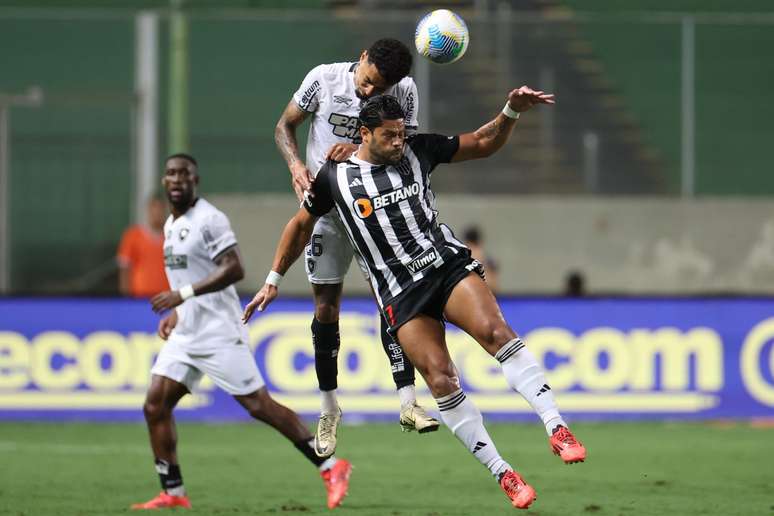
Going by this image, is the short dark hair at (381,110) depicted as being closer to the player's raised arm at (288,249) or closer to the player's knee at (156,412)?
the player's raised arm at (288,249)

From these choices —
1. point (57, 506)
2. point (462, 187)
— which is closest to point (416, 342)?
point (57, 506)

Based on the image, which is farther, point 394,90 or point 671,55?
point 671,55

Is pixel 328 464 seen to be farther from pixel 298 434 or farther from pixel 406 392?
pixel 406 392

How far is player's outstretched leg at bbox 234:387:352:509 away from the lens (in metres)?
10.3

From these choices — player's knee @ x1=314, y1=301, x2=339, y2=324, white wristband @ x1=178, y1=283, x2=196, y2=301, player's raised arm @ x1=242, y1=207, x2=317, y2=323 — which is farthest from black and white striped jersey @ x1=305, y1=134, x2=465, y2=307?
white wristband @ x1=178, y1=283, x2=196, y2=301

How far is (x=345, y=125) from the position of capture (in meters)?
9.45

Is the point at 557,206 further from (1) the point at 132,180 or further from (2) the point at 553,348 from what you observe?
(1) the point at 132,180

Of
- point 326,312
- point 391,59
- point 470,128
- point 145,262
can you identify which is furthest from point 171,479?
point 470,128

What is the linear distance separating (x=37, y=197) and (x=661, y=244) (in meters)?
7.93

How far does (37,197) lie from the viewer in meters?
18.9

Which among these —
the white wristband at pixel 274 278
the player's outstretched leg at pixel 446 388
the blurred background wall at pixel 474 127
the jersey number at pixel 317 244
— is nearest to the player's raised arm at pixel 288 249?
the white wristband at pixel 274 278

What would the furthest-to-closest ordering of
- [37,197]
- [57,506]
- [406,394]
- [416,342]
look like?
[37,197]
[57,506]
[406,394]
[416,342]

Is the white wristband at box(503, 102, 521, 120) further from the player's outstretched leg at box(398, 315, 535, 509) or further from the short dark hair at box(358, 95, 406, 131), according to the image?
the player's outstretched leg at box(398, 315, 535, 509)

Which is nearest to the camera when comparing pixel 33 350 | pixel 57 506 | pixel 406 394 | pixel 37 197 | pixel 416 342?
pixel 416 342
